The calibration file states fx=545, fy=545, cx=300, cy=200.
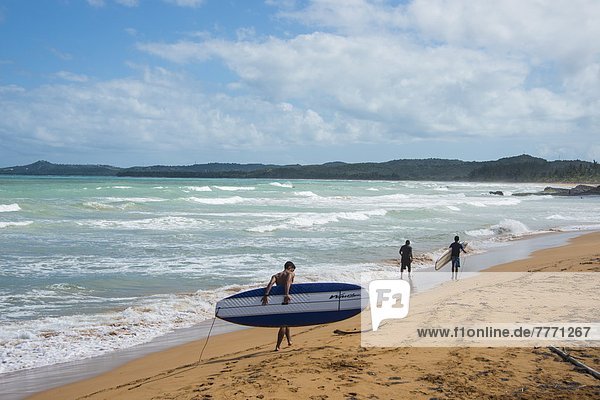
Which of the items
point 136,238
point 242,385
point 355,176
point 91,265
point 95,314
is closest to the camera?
point 242,385

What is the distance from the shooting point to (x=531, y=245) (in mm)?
20922

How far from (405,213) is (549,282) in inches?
928

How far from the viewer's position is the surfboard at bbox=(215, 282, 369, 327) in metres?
7.95

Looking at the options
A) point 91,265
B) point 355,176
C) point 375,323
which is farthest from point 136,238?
point 355,176

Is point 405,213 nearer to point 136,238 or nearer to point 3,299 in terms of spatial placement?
point 136,238

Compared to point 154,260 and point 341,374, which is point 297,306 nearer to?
point 341,374
